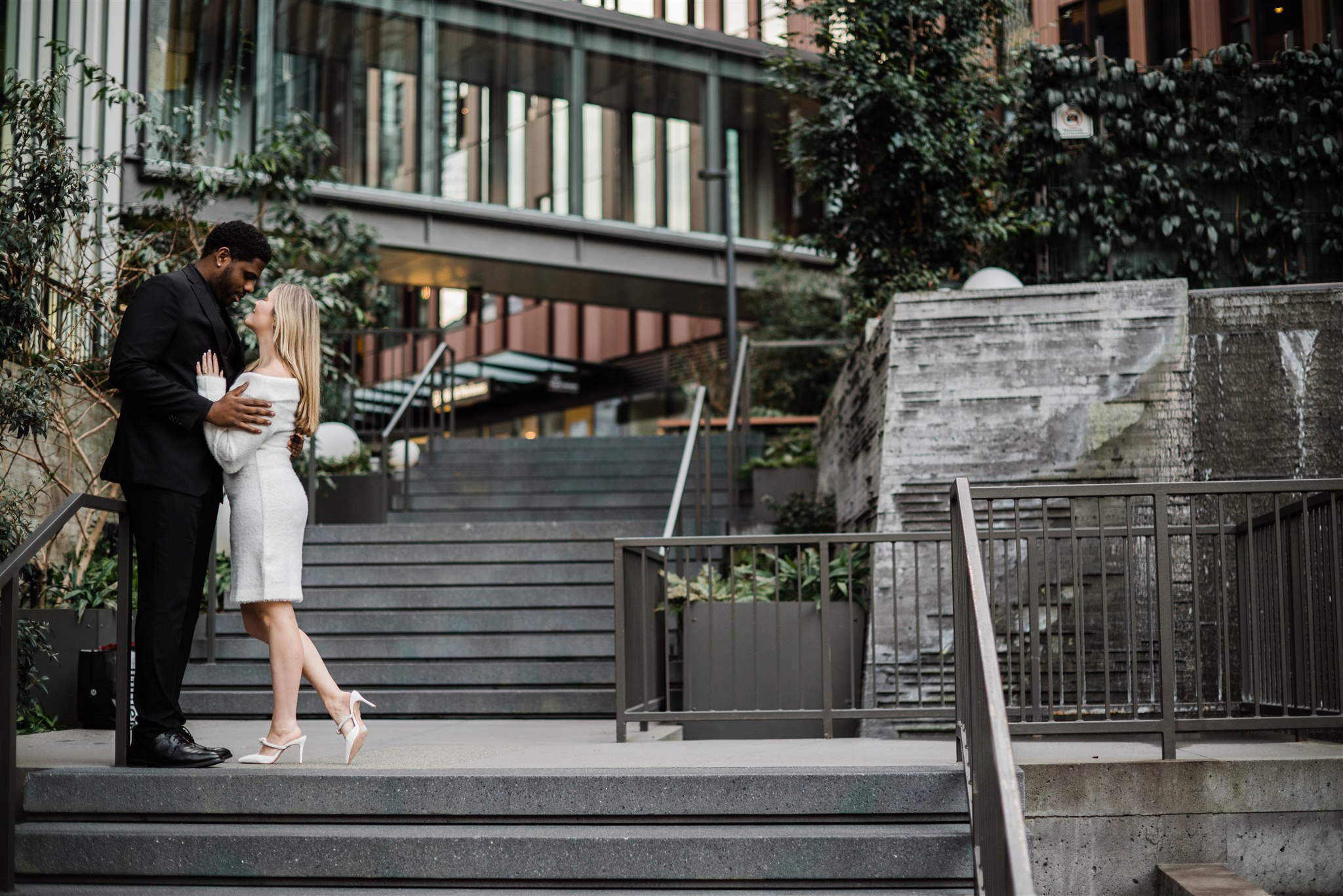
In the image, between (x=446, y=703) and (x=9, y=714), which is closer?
(x=9, y=714)

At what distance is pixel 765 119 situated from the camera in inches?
812

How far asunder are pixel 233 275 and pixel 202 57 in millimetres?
12451

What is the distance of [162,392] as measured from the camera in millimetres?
4316

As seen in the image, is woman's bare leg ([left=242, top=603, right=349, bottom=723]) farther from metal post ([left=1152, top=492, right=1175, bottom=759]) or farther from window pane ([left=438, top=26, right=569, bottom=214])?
window pane ([left=438, top=26, right=569, bottom=214])

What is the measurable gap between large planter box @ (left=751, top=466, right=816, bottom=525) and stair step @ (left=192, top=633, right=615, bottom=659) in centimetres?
398

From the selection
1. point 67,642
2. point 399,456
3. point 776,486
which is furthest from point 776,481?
point 67,642

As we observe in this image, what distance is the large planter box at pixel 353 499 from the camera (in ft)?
35.4

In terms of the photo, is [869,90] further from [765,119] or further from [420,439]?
[765,119]

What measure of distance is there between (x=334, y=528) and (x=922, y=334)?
14.1 feet

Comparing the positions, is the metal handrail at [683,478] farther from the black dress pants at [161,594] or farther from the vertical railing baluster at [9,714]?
the vertical railing baluster at [9,714]

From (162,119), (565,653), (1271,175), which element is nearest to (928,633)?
(565,653)

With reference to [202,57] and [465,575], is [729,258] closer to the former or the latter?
[202,57]

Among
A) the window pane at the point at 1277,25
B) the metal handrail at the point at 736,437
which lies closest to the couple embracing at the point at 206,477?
the metal handrail at the point at 736,437

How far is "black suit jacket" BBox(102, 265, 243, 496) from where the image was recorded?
433cm
